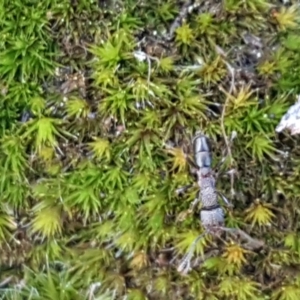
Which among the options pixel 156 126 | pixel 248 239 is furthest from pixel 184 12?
pixel 248 239

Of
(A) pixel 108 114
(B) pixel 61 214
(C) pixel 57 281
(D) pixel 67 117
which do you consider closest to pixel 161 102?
(A) pixel 108 114

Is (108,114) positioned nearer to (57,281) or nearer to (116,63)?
(116,63)

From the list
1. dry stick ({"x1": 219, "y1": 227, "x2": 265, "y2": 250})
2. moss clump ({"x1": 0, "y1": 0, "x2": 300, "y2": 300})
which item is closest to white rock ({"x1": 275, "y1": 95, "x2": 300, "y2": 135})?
moss clump ({"x1": 0, "y1": 0, "x2": 300, "y2": 300})

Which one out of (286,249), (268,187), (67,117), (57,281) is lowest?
(57,281)

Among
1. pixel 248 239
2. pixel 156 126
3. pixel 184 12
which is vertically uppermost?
pixel 184 12

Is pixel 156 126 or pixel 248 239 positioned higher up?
pixel 156 126

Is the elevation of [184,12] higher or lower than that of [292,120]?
higher

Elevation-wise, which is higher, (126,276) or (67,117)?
(67,117)

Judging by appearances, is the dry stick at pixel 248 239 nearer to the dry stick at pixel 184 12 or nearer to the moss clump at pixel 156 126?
the moss clump at pixel 156 126

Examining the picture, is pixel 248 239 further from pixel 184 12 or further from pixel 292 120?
pixel 184 12
